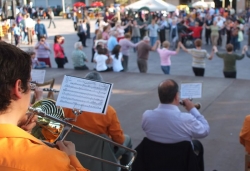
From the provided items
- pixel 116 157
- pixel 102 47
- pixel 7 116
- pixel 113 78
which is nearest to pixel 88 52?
pixel 102 47

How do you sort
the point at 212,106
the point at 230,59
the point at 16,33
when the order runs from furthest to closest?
1. the point at 16,33
2. the point at 230,59
3. the point at 212,106

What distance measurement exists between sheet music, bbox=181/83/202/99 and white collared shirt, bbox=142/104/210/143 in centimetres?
24

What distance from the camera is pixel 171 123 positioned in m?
4.11

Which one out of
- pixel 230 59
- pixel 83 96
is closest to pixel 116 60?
pixel 230 59

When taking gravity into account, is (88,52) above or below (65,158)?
below

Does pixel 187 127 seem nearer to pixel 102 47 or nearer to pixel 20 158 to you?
pixel 20 158

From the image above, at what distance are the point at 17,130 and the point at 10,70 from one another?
234mm

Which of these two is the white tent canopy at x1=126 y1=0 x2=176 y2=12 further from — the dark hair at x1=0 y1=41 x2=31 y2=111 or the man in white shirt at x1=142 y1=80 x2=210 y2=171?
the dark hair at x1=0 y1=41 x2=31 y2=111

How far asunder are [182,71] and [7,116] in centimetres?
1248

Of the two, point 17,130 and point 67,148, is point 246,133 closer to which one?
point 67,148

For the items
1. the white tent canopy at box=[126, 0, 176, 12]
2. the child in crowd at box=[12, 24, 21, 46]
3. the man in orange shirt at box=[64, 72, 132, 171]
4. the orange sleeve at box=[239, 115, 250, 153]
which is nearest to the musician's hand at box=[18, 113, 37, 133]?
the man in orange shirt at box=[64, 72, 132, 171]

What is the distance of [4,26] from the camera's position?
2278 cm

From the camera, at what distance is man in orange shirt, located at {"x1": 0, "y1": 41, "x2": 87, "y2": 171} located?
1.57 m

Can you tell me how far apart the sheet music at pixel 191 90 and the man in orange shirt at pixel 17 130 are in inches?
112
